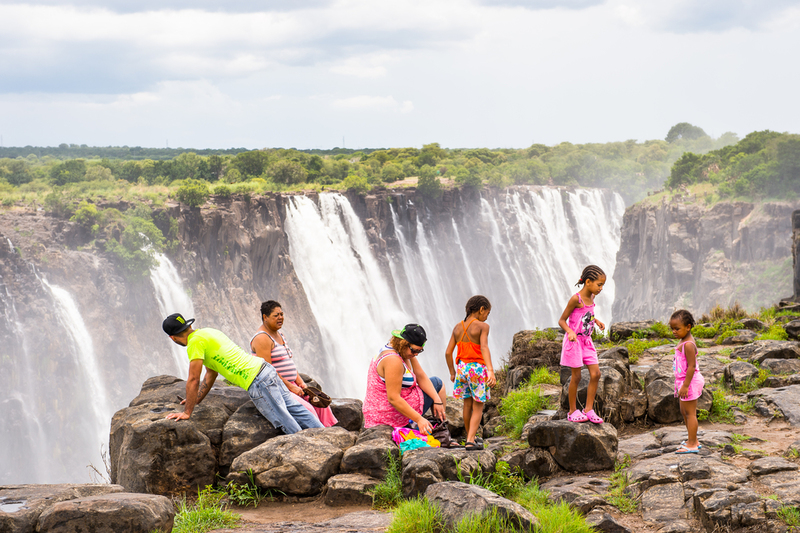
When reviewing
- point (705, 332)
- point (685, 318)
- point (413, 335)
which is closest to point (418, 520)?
point (413, 335)

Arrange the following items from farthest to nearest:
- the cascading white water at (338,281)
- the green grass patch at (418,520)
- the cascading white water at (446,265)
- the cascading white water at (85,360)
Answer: the cascading white water at (446,265), the cascading white water at (338,281), the cascading white water at (85,360), the green grass patch at (418,520)

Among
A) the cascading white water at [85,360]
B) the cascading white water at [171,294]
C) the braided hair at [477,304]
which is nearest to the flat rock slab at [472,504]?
the braided hair at [477,304]

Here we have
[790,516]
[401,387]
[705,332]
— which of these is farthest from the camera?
[705,332]

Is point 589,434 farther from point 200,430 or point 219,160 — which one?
point 219,160

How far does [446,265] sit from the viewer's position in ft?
176

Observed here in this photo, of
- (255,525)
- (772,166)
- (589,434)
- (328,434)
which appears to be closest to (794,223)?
(589,434)

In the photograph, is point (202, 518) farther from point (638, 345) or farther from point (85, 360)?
point (85, 360)

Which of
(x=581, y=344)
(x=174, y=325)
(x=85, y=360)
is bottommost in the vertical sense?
(x=85, y=360)

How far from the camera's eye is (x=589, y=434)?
620 centimetres

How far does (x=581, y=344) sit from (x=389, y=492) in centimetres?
261

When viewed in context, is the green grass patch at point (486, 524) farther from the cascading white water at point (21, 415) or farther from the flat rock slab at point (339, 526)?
the cascading white water at point (21, 415)

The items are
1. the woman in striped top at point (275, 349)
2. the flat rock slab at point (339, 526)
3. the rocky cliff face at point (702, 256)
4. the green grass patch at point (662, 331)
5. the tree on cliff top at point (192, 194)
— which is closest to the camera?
the flat rock slab at point (339, 526)

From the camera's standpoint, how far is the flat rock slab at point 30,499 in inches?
169

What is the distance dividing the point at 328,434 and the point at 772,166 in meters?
45.9
